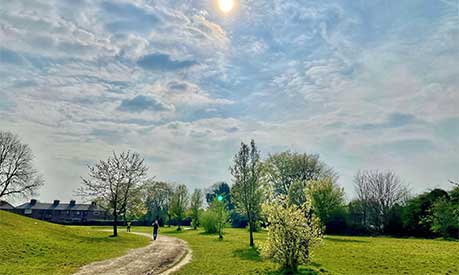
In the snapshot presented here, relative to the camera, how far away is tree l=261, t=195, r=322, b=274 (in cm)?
1589

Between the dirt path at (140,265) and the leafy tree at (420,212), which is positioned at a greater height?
the leafy tree at (420,212)

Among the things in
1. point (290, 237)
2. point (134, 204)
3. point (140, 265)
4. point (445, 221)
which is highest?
point (134, 204)

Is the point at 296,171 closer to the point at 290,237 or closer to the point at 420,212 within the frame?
the point at 420,212

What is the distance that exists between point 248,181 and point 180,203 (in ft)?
149

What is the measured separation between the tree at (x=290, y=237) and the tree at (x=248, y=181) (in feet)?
44.8

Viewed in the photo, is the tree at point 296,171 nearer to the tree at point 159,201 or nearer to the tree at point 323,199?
the tree at point 323,199

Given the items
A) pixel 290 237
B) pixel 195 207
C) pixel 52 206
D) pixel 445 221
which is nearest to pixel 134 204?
pixel 195 207

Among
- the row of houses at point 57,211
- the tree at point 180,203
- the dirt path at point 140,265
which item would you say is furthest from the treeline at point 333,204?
the row of houses at point 57,211

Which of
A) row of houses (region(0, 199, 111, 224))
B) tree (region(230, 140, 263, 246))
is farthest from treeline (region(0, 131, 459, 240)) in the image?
row of houses (region(0, 199, 111, 224))

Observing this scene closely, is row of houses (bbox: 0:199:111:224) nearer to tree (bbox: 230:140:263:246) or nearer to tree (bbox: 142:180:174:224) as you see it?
Result: tree (bbox: 142:180:174:224)

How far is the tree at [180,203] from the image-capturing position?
2802 inches

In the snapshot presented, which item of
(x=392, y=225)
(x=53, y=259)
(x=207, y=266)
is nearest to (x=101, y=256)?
(x=53, y=259)

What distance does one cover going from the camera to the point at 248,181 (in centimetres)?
3053

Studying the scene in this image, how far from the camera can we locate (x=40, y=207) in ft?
343
